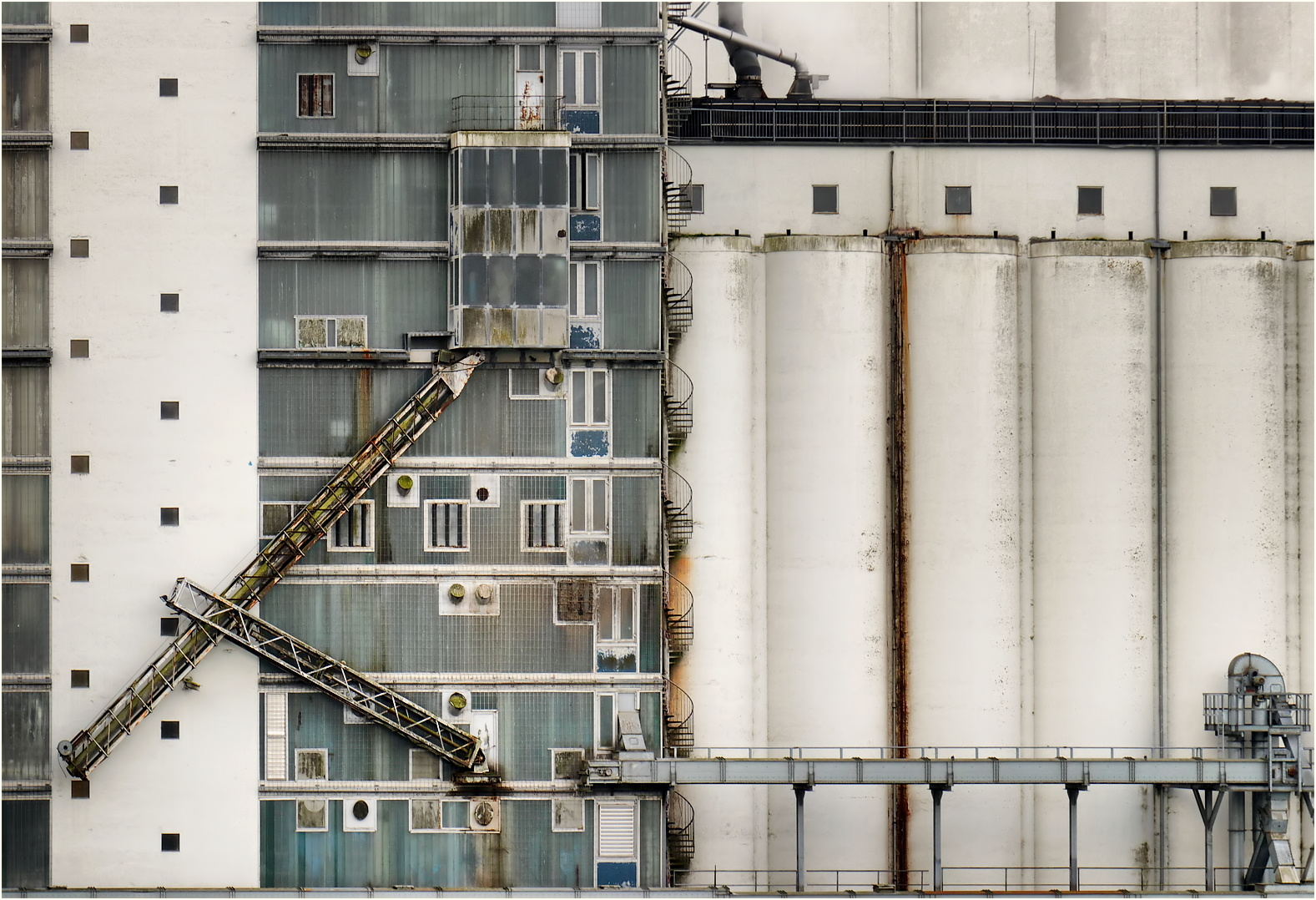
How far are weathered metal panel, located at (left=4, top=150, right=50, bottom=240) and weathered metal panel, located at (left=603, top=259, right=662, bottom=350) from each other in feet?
57.2

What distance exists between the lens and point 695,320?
183 feet

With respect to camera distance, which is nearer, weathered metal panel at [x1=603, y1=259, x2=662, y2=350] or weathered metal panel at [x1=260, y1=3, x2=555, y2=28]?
weathered metal panel at [x1=260, y1=3, x2=555, y2=28]

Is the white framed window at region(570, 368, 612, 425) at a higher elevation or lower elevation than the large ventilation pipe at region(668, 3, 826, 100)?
lower

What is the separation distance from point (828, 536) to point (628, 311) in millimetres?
10515

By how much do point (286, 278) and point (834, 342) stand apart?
17951 millimetres

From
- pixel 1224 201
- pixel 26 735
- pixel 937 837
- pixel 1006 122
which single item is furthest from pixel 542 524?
pixel 1224 201

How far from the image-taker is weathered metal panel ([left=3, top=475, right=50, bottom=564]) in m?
51.9

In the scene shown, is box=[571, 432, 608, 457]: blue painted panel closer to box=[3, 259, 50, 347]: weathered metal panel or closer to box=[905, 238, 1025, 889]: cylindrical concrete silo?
box=[905, 238, 1025, 889]: cylindrical concrete silo

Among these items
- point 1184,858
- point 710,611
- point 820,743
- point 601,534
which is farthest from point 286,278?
point 1184,858

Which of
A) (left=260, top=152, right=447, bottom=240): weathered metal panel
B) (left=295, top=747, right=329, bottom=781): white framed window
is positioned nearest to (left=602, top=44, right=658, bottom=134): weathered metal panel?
(left=260, top=152, right=447, bottom=240): weathered metal panel

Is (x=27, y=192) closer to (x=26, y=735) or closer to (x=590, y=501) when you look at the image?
(x=26, y=735)

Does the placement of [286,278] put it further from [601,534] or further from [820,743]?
[820,743]

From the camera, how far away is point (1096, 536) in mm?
56469

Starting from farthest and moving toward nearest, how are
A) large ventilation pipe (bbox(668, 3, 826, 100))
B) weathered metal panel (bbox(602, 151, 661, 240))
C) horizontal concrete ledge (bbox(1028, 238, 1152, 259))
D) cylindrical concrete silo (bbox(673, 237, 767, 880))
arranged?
large ventilation pipe (bbox(668, 3, 826, 100)) → horizontal concrete ledge (bbox(1028, 238, 1152, 259)) → cylindrical concrete silo (bbox(673, 237, 767, 880)) → weathered metal panel (bbox(602, 151, 661, 240))
